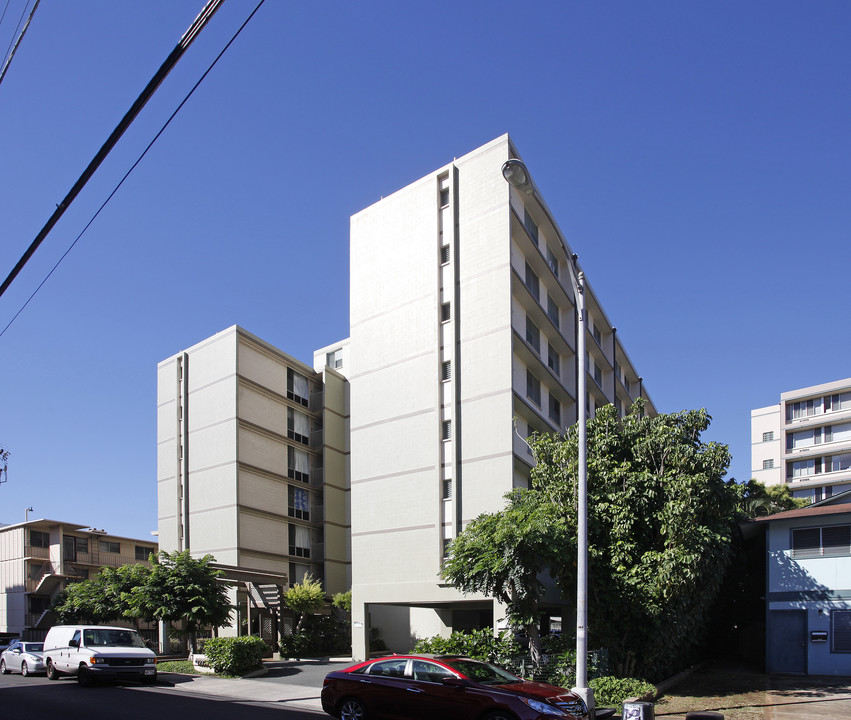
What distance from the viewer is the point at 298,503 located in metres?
46.6

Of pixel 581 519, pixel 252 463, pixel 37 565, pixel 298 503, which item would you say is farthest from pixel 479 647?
pixel 37 565

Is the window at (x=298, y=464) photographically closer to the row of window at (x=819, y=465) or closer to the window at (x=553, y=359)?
the window at (x=553, y=359)

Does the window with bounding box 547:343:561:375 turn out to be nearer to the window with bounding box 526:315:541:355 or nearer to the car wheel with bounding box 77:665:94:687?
the window with bounding box 526:315:541:355

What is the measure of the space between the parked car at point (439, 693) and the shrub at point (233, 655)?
1190 centimetres

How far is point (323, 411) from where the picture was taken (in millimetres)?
49656

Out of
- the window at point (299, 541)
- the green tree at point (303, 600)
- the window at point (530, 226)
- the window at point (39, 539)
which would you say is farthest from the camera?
the window at point (39, 539)

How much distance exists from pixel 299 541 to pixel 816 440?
47391mm

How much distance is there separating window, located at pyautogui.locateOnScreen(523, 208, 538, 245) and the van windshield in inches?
870

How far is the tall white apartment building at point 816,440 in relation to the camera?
62.1 m

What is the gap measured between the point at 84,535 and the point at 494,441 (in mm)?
38426

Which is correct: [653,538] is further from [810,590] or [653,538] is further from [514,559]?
[810,590]

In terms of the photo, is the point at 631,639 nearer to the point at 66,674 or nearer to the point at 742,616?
the point at 742,616

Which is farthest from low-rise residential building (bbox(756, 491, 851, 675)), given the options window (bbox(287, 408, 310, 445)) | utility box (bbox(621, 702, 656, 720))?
window (bbox(287, 408, 310, 445))

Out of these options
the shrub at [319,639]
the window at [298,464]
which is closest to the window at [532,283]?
the shrub at [319,639]
